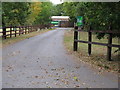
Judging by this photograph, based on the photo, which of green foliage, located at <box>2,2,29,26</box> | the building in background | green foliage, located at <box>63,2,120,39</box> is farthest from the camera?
the building in background

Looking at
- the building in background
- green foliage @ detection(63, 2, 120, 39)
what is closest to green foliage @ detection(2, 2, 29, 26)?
green foliage @ detection(63, 2, 120, 39)

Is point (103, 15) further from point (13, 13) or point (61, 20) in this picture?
point (61, 20)

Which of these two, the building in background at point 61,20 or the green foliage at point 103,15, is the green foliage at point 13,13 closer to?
the green foliage at point 103,15

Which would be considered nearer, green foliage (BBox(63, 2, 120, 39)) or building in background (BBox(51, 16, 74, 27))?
green foliage (BBox(63, 2, 120, 39))

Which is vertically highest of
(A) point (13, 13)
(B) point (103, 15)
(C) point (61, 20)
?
(A) point (13, 13)

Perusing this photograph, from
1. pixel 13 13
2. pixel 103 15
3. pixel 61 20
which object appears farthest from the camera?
pixel 61 20

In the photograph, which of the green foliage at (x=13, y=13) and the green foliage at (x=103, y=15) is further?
the green foliage at (x=13, y=13)

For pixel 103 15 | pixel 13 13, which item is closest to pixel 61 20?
pixel 13 13

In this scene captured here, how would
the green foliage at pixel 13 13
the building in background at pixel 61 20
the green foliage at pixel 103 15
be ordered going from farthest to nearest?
the building in background at pixel 61 20, the green foliage at pixel 13 13, the green foliage at pixel 103 15

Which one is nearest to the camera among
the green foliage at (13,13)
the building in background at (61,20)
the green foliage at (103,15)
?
the green foliage at (103,15)

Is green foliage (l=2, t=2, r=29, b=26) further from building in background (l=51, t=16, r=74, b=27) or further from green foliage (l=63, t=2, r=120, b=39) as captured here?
building in background (l=51, t=16, r=74, b=27)

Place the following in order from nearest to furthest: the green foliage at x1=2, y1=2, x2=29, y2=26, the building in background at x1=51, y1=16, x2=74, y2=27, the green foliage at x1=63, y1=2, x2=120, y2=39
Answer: the green foliage at x1=63, y1=2, x2=120, y2=39, the green foliage at x1=2, y1=2, x2=29, y2=26, the building in background at x1=51, y1=16, x2=74, y2=27

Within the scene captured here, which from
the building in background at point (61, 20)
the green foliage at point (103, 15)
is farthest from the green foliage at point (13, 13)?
the building in background at point (61, 20)

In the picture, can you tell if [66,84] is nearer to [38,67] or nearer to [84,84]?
[84,84]
